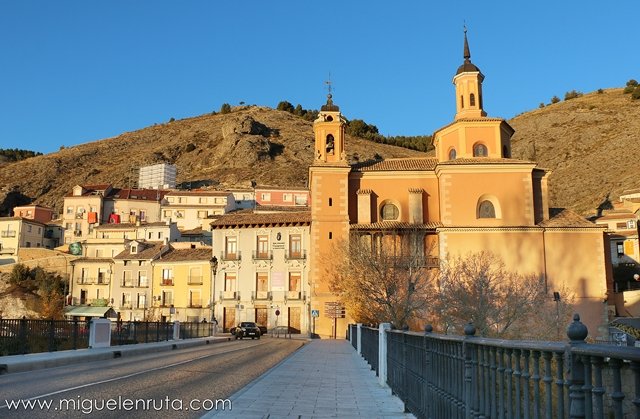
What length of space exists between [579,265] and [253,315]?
29.5 meters

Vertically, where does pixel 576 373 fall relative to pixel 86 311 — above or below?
above

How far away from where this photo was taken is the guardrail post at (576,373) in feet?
10.00

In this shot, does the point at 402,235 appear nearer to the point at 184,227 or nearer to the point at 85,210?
the point at 184,227

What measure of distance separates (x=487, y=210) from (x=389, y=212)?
8536 mm

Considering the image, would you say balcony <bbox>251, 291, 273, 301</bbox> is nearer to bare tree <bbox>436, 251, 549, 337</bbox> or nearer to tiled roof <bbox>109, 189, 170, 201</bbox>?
bare tree <bbox>436, 251, 549, 337</bbox>

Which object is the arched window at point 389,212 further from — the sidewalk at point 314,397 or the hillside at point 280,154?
the hillside at point 280,154

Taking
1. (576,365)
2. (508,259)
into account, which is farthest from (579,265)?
(576,365)

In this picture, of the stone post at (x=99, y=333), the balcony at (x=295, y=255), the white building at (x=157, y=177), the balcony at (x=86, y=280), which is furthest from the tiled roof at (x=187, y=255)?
the white building at (x=157, y=177)

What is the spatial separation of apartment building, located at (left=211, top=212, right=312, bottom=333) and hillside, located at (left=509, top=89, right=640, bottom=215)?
4927 centimetres

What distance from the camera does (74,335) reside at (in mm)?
22359

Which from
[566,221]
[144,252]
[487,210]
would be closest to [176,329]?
[487,210]

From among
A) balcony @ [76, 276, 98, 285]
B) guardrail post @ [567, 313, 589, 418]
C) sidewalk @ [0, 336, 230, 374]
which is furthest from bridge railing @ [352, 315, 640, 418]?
balcony @ [76, 276, 98, 285]

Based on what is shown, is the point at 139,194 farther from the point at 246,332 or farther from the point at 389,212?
the point at 246,332

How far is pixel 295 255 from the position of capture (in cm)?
5688
